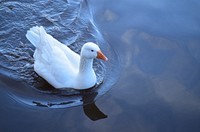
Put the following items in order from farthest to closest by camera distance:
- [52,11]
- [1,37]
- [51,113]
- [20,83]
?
[52,11] → [1,37] → [20,83] → [51,113]

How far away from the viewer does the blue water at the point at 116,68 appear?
5.91 metres

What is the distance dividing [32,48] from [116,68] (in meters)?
1.80

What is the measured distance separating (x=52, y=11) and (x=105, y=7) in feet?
4.31

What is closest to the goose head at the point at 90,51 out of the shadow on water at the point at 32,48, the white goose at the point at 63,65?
the white goose at the point at 63,65

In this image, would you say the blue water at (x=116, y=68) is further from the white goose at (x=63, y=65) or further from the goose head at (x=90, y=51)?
the goose head at (x=90, y=51)

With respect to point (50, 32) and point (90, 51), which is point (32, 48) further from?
point (90, 51)

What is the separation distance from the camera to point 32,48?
7.32 metres

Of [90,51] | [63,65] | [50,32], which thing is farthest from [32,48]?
[90,51]

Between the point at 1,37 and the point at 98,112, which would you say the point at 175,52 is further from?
the point at 1,37

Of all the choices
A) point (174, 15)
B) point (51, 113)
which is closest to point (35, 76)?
point (51, 113)

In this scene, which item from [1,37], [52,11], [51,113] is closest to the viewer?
[51,113]

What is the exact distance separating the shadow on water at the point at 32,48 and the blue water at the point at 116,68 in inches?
0.7

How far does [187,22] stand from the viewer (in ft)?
27.5

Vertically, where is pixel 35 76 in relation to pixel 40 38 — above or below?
below
